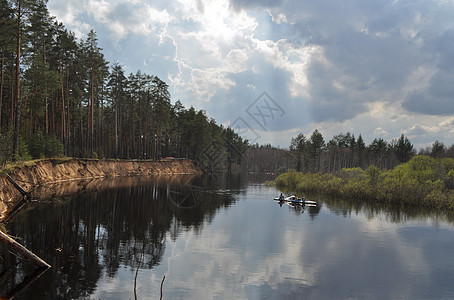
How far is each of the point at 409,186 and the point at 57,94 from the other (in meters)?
61.7

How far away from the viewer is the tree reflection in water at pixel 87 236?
13750 mm

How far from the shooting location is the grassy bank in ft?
142

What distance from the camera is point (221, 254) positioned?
2012 centimetres

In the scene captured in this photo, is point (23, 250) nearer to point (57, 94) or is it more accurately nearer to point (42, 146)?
point (42, 146)

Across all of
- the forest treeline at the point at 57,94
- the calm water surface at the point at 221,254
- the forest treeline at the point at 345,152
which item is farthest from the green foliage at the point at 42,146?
the forest treeline at the point at 345,152

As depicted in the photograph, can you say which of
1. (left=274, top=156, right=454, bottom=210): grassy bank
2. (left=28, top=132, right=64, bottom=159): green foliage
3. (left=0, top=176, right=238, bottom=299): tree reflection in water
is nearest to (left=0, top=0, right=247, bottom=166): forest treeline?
(left=28, top=132, right=64, bottom=159): green foliage

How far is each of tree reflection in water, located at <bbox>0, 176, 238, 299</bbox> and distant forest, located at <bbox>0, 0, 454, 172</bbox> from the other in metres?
9.35

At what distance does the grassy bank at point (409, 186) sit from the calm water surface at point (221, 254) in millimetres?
8751

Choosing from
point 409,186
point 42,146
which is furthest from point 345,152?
point 42,146

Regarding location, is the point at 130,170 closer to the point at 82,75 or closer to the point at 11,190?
the point at 82,75

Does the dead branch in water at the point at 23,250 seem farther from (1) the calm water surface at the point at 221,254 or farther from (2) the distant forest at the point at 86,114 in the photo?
(2) the distant forest at the point at 86,114

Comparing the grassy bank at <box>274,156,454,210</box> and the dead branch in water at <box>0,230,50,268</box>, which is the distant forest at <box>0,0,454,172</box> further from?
the grassy bank at <box>274,156,454,210</box>

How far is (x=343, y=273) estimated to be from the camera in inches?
703

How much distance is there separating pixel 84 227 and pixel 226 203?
77.2 ft
